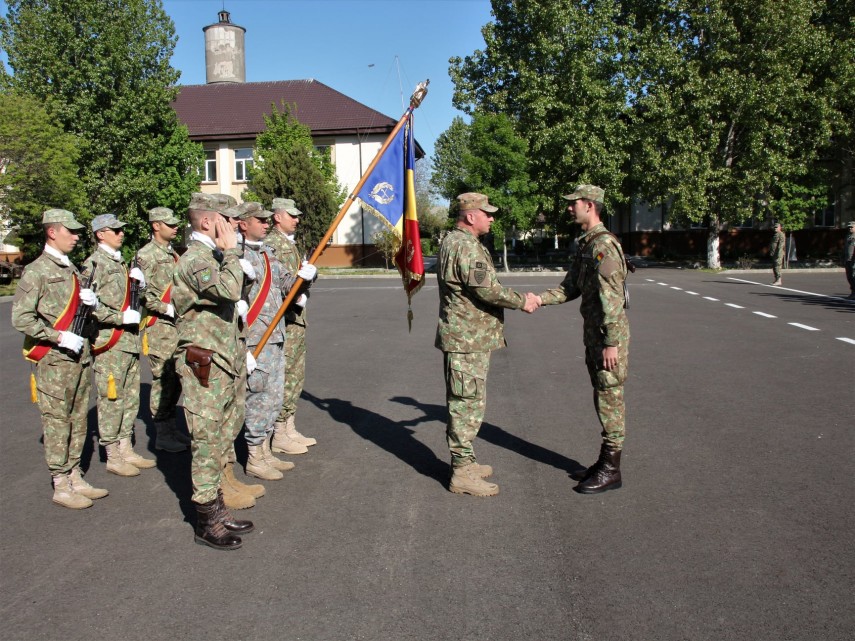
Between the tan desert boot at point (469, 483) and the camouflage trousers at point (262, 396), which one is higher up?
the camouflage trousers at point (262, 396)

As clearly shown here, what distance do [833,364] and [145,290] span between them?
7.86 m

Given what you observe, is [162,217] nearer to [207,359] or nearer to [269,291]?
[269,291]

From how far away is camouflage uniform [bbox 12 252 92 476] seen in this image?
468 centimetres

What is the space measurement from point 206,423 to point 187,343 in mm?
463

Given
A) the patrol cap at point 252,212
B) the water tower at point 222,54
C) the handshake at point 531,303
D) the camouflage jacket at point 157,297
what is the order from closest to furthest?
the handshake at point 531,303
the patrol cap at point 252,212
the camouflage jacket at point 157,297
the water tower at point 222,54

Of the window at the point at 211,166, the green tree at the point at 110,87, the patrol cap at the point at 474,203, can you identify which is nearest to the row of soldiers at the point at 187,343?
the patrol cap at the point at 474,203

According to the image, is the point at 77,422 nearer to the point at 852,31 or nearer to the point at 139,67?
the point at 139,67

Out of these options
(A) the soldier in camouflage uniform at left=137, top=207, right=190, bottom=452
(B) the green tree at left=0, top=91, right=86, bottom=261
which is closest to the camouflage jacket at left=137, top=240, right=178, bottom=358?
(A) the soldier in camouflage uniform at left=137, top=207, right=190, bottom=452

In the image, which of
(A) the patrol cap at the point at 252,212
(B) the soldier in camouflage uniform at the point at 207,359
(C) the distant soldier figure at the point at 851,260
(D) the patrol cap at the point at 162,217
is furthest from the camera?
(C) the distant soldier figure at the point at 851,260

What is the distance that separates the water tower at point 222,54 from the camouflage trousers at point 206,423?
52695 millimetres

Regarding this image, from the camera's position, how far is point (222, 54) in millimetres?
52062

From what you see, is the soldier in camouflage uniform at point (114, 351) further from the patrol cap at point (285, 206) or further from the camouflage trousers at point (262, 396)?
the patrol cap at point (285, 206)

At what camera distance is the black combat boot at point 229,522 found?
4133 millimetres

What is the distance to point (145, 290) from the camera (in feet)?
19.3
